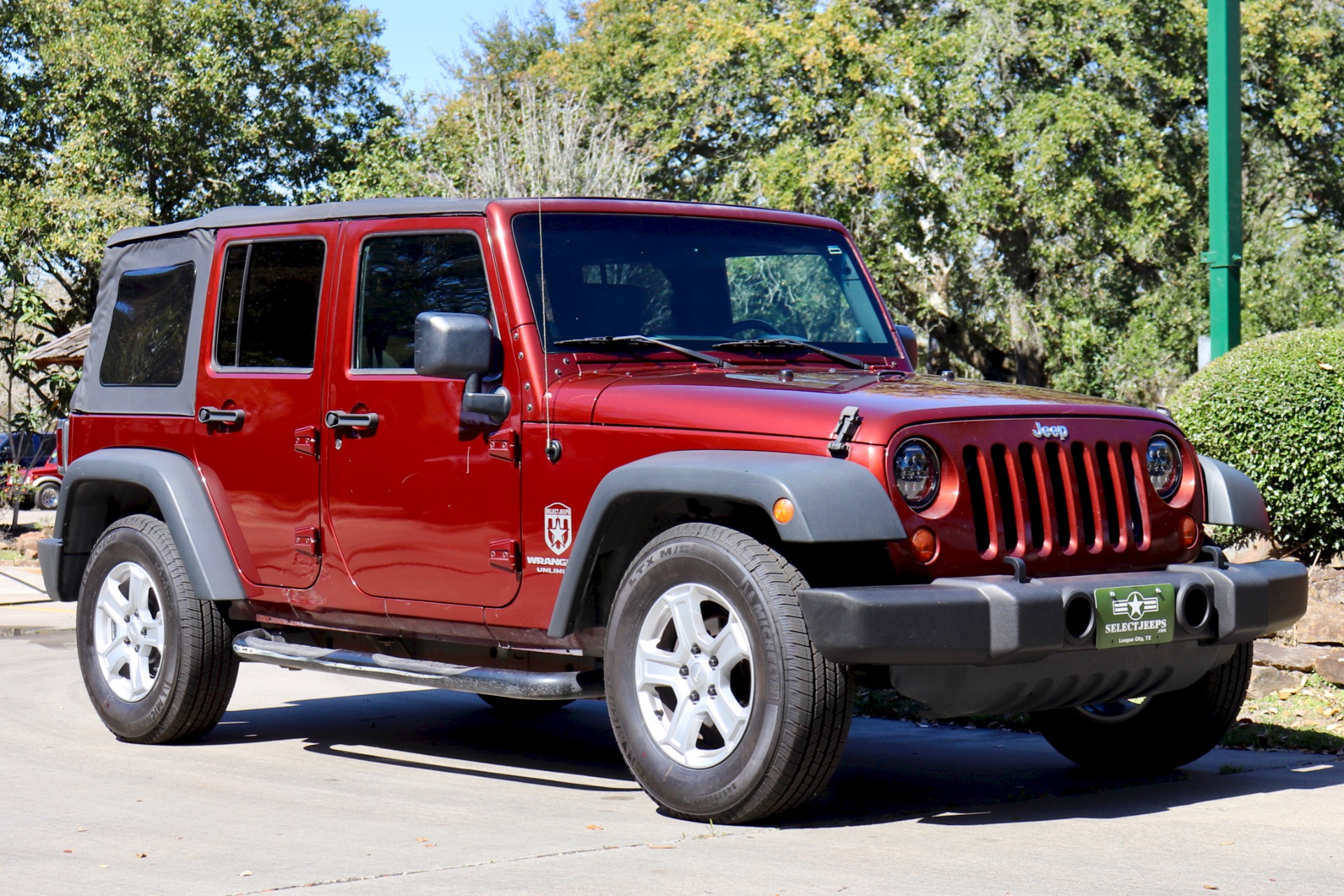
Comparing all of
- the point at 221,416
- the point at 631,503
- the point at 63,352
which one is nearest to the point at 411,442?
the point at 631,503

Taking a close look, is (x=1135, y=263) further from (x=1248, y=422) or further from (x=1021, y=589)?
(x=1021, y=589)

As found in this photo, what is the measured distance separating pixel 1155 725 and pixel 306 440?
11.2ft

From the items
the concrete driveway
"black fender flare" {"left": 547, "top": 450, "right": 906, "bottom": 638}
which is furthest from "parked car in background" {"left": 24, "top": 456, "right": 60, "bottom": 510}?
"black fender flare" {"left": 547, "top": 450, "right": 906, "bottom": 638}

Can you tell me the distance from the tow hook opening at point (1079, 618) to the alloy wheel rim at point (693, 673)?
95 cm

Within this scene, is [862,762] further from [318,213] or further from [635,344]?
[318,213]

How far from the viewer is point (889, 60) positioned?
82.1 ft

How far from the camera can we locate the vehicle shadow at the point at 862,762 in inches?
222

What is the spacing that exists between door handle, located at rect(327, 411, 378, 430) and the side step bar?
0.87m

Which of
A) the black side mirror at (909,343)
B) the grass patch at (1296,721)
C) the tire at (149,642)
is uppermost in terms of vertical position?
the black side mirror at (909,343)

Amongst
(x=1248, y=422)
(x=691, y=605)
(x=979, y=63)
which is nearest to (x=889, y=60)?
(x=979, y=63)

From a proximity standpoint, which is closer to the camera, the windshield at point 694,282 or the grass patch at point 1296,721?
the windshield at point 694,282

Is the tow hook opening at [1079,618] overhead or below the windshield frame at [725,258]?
below

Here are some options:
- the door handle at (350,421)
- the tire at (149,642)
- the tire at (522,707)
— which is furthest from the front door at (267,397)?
the tire at (522,707)

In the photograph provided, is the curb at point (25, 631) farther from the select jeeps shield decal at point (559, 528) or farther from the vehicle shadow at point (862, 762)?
the select jeeps shield decal at point (559, 528)
